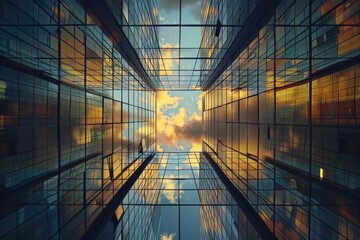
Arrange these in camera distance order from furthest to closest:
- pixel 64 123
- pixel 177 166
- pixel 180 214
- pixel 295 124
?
pixel 177 166, pixel 295 124, pixel 64 123, pixel 180 214

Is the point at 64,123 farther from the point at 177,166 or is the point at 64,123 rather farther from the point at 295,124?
the point at 295,124

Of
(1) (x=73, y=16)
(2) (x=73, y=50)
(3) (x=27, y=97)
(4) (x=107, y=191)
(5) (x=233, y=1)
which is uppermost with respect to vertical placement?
(5) (x=233, y=1)

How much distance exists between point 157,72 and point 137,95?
639 centimetres

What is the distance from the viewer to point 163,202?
1355 centimetres

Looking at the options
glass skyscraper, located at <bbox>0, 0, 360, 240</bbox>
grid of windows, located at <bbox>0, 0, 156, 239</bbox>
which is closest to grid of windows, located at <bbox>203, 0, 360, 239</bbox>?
glass skyscraper, located at <bbox>0, 0, 360, 240</bbox>

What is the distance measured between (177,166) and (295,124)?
11965 mm

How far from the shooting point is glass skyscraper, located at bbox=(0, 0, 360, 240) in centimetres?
1046

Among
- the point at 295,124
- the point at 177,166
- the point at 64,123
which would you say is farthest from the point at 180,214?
the point at 177,166

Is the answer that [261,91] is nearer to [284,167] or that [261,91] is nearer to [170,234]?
[284,167]

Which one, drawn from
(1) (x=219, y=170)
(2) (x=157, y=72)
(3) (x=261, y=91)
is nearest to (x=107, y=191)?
(1) (x=219, y=170)

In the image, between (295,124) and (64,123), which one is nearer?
(64,123)

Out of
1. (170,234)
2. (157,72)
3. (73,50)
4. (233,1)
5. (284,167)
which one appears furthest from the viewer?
(157,72)

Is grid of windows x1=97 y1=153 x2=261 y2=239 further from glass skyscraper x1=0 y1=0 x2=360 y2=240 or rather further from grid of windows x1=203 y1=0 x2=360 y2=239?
grid of windows x1=203 y1=0 x2=360 y2=239

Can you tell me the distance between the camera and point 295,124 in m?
14.5
